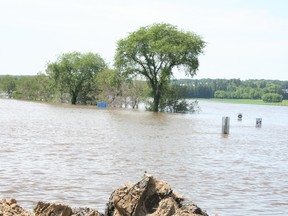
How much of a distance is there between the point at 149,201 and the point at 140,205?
150 mm

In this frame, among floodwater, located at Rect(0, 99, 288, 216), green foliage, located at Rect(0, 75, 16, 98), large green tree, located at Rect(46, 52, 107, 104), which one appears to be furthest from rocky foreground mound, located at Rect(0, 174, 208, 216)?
green foliage, located at Rect(0, 75, 16, 98)

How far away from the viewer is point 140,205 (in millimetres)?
6195

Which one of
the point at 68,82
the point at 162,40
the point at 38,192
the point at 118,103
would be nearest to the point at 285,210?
the point at 38,192

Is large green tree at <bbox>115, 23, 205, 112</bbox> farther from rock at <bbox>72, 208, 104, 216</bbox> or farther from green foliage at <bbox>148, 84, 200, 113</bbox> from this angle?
rock at <bbox>72, 208, 104, 216</bbox>

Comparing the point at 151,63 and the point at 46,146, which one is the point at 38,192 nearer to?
the point at 46,146

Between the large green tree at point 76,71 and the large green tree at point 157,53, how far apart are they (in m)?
21.4

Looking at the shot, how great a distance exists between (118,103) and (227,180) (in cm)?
6899

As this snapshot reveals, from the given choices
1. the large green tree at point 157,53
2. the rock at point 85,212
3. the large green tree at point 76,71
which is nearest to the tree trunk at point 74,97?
the large green tree at point 76,71

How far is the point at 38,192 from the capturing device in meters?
12.3

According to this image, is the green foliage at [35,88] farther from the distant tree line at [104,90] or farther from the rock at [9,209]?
the rock at [9,209]

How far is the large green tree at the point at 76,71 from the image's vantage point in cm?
9344

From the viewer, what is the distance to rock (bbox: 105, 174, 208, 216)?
607 cm

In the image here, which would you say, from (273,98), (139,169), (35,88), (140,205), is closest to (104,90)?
(35,88)

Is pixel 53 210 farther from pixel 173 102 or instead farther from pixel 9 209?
pixel 173 102
